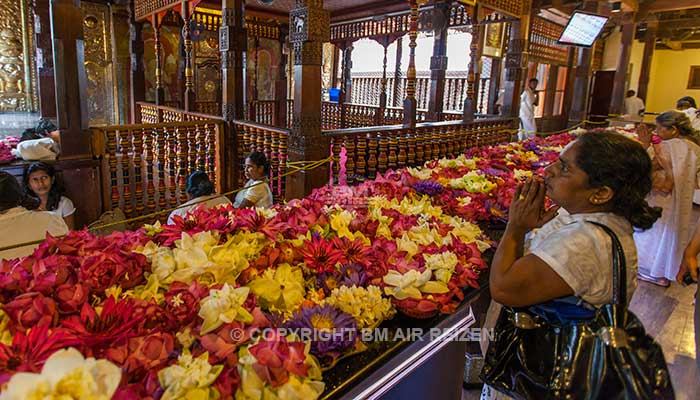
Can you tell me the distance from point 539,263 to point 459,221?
97 cm

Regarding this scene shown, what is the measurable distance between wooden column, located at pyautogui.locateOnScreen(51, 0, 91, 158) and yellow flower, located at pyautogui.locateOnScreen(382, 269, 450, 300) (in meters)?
4.23

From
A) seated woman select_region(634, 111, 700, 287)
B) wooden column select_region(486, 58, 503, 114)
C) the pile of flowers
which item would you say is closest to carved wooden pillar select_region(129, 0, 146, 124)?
wooden column select_region(486, 58, 503, 114)

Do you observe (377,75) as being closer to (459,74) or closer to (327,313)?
(459,74)

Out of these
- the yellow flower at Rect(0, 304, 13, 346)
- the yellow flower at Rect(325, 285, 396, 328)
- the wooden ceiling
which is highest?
the wooden ceiling

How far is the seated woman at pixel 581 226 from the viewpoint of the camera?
1337 millimetres

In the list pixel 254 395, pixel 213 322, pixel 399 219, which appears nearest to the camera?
pixel 254 395

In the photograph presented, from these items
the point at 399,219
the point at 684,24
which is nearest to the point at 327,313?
the point at 399,219

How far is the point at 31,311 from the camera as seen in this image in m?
1.10

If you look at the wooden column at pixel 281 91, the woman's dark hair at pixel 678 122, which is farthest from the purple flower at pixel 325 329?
the wooden column at pixel 281 91

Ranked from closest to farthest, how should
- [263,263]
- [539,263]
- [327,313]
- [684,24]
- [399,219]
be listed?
[327,313], [539,263], [263,263], [399,219], [684,24]

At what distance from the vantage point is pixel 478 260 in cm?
186

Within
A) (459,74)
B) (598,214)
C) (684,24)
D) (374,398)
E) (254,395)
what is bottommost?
(374,398)

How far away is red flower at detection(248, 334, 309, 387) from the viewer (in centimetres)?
101

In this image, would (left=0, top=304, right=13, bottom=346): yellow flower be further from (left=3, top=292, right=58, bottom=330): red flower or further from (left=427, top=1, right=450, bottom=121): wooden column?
(left=427, top=1, right=450, bottom=121): wooden column
